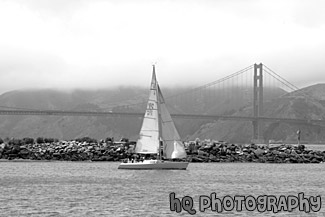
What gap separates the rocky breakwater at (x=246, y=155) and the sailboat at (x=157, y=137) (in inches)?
507

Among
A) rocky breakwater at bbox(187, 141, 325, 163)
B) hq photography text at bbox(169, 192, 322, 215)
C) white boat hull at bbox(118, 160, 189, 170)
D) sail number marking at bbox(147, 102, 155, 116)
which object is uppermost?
sail number marking at bbox(147, 102, 155, 116)

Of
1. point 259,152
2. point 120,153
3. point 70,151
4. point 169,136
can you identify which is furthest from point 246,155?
point 169,136

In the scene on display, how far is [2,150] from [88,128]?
390 feet

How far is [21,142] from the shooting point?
70.8 m

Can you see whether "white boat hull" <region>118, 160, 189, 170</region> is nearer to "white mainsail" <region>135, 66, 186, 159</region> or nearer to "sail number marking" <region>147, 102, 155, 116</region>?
"white mainsail" <region>135, 66, 186, 159</region>

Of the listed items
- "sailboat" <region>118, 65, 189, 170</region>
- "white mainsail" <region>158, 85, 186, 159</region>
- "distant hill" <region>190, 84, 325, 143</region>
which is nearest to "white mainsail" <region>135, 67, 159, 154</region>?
"sailboat" <region>118, 65, 189, 170</region>

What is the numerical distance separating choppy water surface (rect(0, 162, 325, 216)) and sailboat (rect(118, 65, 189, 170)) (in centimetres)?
105

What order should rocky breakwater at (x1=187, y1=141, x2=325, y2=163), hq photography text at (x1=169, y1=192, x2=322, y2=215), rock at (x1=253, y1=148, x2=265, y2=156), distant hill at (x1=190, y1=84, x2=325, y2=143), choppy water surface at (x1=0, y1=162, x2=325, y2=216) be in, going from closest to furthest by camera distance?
hq photography text at (x1=169, y1=192, x2=322, y2=215)
choppy water surface at (x1=0, y1=162, x2=325, y2=216)
rocky breakwater at (x1=187, y1=141, x2=325, y2=163)
rock at (x1=253, y1=148, x2=265, y2=156)
distant hill at (x1=190, y1=84, x2=325, y2=143)

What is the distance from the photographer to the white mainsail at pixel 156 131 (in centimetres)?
4566

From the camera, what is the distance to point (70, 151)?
63312mm

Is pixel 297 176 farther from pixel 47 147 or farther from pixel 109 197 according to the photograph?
pixel 47 147

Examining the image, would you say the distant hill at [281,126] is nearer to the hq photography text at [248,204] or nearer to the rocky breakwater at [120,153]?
the rocky breakwater at [120,153]

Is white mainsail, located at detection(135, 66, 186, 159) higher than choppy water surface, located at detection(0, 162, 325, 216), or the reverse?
white mainsail, located at detection(135, 66, 186, 159)

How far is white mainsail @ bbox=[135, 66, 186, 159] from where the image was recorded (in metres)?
45.7
